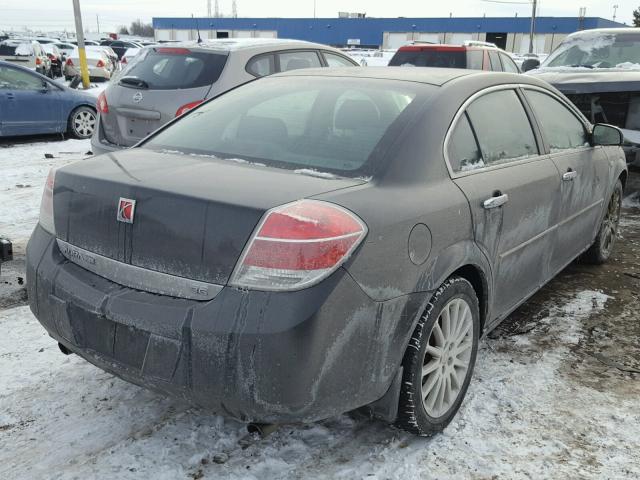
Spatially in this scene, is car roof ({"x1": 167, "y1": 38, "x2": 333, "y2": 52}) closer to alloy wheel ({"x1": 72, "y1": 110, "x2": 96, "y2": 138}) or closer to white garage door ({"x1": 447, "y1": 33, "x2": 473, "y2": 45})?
alloy wheel ({"x1": 72, "y1": 110, "x2": 96, "y2": 138})

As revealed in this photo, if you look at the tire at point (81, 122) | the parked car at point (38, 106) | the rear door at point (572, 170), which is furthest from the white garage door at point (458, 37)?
the rear door at point (572, 170)

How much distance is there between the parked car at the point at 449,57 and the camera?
9.95 metres

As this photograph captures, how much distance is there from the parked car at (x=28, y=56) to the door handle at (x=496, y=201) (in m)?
21.2

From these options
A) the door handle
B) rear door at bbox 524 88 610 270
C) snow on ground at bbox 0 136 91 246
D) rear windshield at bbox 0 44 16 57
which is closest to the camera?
the door handle

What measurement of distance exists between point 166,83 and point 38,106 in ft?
17.2

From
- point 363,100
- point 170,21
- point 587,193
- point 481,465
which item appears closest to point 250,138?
point 363,100

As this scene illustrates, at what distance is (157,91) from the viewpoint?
21.3 feet

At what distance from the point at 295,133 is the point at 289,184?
1.97ft

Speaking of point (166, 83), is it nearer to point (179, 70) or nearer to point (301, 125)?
point (179, 70)

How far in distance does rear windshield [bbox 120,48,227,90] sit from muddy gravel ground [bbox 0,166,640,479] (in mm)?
3584

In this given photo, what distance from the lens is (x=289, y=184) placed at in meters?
2.39

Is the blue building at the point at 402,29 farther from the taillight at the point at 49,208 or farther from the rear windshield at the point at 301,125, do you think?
the taillight at the point at 49,208

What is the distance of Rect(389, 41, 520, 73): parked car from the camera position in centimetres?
995

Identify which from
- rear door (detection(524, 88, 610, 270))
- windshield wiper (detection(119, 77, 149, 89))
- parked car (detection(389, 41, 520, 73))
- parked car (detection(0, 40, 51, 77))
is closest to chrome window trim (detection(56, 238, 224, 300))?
rear door (detection(524, 88, 610, 270))
